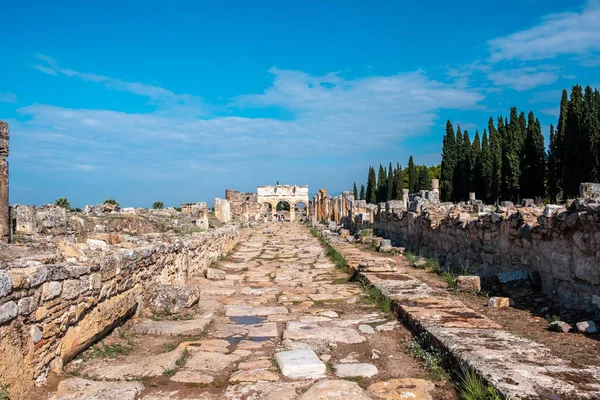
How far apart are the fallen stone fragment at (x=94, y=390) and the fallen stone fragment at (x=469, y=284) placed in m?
4.62

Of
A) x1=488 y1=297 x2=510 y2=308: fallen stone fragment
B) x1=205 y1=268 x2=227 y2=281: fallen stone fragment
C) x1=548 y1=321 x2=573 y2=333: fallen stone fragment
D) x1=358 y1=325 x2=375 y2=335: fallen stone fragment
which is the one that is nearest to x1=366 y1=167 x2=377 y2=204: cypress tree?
x1=205 y1=268 x2=227 y2=281: fallen stone fragment

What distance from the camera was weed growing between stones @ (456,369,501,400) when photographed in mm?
2959

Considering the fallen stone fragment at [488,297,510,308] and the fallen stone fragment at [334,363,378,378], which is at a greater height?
the fallen stone fragment at [488,297,510,308]

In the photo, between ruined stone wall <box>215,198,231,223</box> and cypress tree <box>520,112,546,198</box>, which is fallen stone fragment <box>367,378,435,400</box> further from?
cypress tree <box>520,112,546,198</box>

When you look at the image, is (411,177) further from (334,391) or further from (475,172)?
(334,391)

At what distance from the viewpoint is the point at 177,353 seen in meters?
4.14

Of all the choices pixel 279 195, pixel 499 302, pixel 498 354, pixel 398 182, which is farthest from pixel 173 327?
pixel 398 182

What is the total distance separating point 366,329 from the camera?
5148mm

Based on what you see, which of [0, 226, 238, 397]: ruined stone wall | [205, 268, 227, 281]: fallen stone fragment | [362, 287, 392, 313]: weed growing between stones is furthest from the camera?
[205, 268, 227, 281]: fallen stone fragment

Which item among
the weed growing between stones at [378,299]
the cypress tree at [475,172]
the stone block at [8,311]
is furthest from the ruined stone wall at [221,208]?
the cypress tree at [475,172]

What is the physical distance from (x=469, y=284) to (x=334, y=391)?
398 cm

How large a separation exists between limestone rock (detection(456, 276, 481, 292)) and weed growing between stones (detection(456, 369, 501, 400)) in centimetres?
346

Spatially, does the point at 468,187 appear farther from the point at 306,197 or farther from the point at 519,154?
the point at 306,197

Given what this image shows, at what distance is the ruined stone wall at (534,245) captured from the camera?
5.15m
